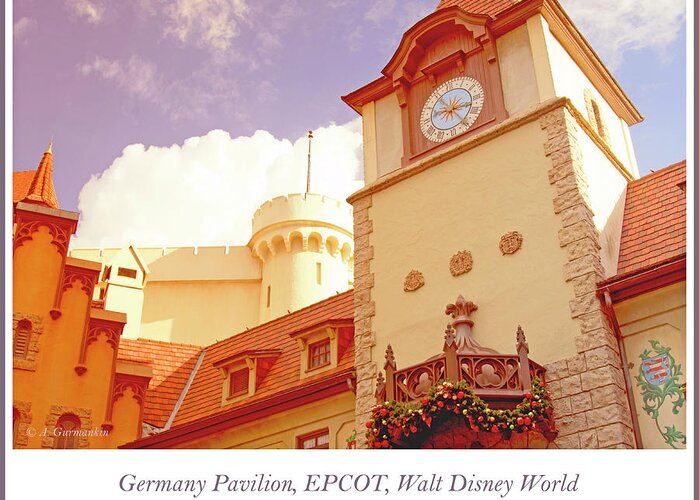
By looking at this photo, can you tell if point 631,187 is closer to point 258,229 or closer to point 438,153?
point 438,153

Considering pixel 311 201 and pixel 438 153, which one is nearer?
pixel 438 153

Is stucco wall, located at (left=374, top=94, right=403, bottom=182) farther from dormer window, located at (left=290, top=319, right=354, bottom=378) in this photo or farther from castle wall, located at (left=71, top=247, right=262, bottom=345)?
castle wall, located at (left=71, top=247, right=262, bottom=345)

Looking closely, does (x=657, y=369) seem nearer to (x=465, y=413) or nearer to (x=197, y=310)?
(x=465, y=413)

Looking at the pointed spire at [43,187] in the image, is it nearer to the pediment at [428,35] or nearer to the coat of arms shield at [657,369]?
the pediment at [428,35]

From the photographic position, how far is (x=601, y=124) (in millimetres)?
17844

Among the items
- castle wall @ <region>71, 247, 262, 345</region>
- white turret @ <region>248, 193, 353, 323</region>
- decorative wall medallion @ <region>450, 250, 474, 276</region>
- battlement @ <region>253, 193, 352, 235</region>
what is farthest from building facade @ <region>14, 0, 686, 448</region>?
battlement @ <region>253, 193, 352, 235</region>

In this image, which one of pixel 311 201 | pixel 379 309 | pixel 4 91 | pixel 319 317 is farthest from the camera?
pixel 311 201

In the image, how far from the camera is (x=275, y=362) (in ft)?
64.1

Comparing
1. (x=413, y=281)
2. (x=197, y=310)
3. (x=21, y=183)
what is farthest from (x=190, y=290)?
(x=413, y=281)

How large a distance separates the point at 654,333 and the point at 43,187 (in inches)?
575

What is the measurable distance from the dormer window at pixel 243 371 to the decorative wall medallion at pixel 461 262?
5.88 meters
